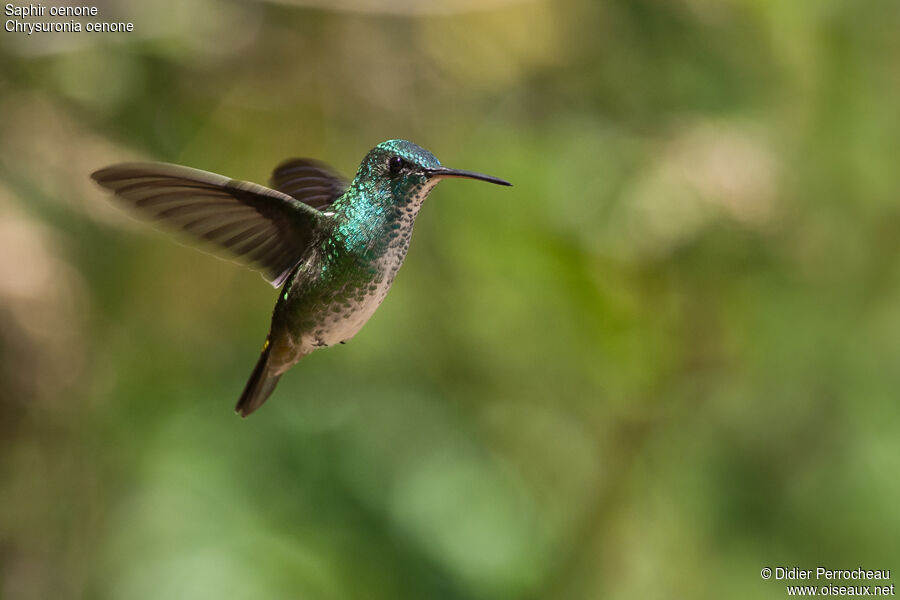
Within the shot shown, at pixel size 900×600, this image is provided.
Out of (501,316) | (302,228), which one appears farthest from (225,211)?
(501,316)

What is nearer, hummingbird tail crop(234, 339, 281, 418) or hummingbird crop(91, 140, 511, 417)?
hummingbird crop(91, 140, 511, 417)

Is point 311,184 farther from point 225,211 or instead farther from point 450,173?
point 450,173

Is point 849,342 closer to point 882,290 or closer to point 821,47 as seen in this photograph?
point 882,290

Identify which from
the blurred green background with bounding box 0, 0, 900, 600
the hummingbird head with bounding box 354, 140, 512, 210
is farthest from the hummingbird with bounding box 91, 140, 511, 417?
the blurred green background with bounding box 0, 0, 900, 600

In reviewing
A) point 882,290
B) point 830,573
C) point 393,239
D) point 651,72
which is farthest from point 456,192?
point 393,239

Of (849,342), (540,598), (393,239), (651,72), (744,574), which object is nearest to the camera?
(393,239)

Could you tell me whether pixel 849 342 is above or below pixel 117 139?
below

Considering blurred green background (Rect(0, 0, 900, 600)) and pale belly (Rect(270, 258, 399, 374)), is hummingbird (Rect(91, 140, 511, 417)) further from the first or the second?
blurred green background (Rect(0, 0, 900, 600))
